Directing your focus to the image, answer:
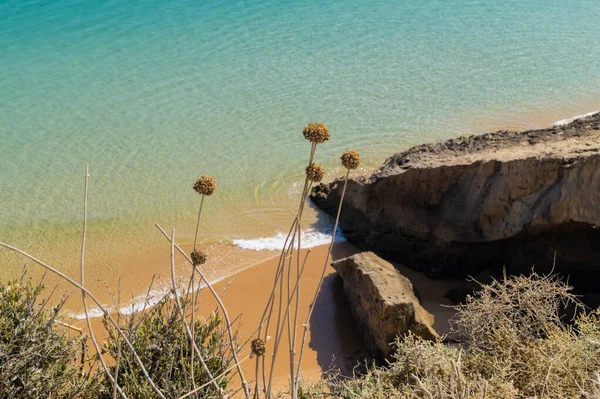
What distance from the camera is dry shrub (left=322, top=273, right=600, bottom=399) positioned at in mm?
3709

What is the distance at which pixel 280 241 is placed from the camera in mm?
7258

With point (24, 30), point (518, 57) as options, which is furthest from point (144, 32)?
point (518, 57)

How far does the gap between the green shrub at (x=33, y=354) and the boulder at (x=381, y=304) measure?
225 cm

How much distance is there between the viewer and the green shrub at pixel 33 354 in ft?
11.0

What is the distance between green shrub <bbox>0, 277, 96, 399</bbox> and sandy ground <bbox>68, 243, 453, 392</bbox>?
1428 millimetres

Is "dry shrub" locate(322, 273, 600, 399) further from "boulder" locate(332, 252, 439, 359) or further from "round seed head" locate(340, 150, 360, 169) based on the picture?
"round seed head" locate(340, 150, 360, 169)

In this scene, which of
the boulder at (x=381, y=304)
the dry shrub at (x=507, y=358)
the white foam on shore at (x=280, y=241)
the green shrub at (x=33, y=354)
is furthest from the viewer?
the white foam on shore at (x=280, y=241)

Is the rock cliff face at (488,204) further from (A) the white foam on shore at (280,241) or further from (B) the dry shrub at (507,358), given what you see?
(B) the dry shrub at (507,358)

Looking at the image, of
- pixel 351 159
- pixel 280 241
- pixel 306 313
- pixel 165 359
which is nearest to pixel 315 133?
pixel 351 159

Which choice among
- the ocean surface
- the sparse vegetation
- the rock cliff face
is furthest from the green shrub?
the rock cliff face

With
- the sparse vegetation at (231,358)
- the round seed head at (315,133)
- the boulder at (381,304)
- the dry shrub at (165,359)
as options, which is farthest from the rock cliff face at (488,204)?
the round seed head at (315,133)

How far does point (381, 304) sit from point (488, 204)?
1.51 m

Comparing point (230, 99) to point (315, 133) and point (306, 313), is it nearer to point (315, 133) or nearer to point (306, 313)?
point (306, 313)

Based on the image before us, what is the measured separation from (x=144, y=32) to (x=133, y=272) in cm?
910
